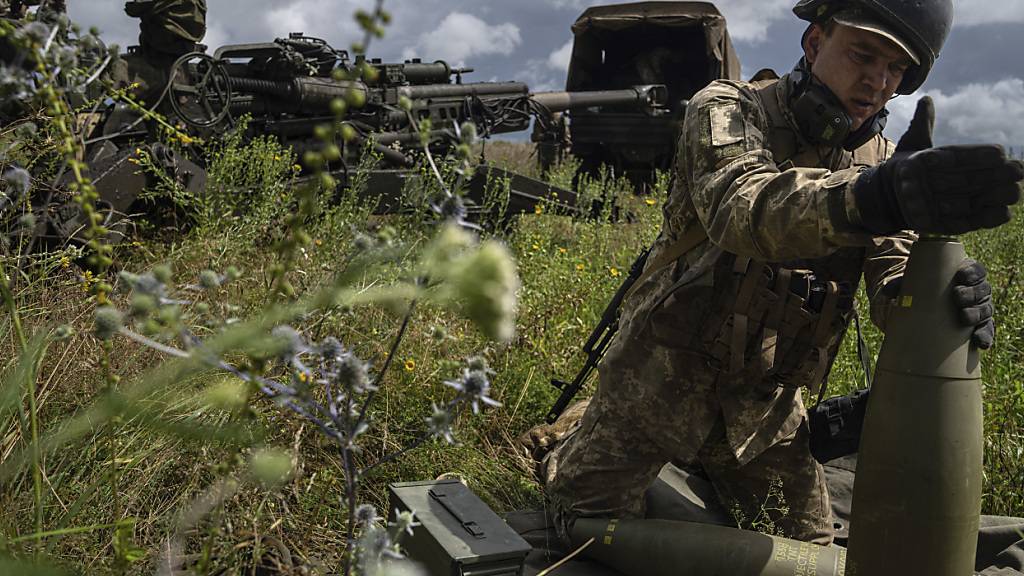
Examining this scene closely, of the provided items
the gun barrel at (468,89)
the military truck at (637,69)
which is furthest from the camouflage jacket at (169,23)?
the military truck at (637,69)

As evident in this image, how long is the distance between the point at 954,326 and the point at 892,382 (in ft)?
0.65

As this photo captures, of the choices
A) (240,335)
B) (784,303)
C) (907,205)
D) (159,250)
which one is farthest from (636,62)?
(240,335)

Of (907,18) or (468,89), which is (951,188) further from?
(468,89)

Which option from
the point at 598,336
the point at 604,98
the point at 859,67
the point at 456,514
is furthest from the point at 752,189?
the point at 604,98

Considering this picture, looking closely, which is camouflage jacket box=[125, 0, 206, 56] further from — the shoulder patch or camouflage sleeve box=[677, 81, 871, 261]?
the shoulder patch

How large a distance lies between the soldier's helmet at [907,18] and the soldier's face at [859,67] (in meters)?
0.04

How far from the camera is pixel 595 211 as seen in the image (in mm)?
7129

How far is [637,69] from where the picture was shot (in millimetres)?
12406

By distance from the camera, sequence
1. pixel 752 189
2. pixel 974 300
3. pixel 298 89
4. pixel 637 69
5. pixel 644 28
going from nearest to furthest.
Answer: pixel 974 300
pixel 752 189
pixel 298 89
pixel 644 28
pixel 637 69

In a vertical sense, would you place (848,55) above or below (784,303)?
above

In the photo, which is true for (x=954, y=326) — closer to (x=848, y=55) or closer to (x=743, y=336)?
(x=743, y=336)

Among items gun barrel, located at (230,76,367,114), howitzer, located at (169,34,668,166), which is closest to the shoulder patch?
howitzer, located at (169,34,668,166)

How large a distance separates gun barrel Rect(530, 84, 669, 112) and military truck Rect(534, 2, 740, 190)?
0.40m

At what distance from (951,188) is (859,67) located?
2.95 feet
